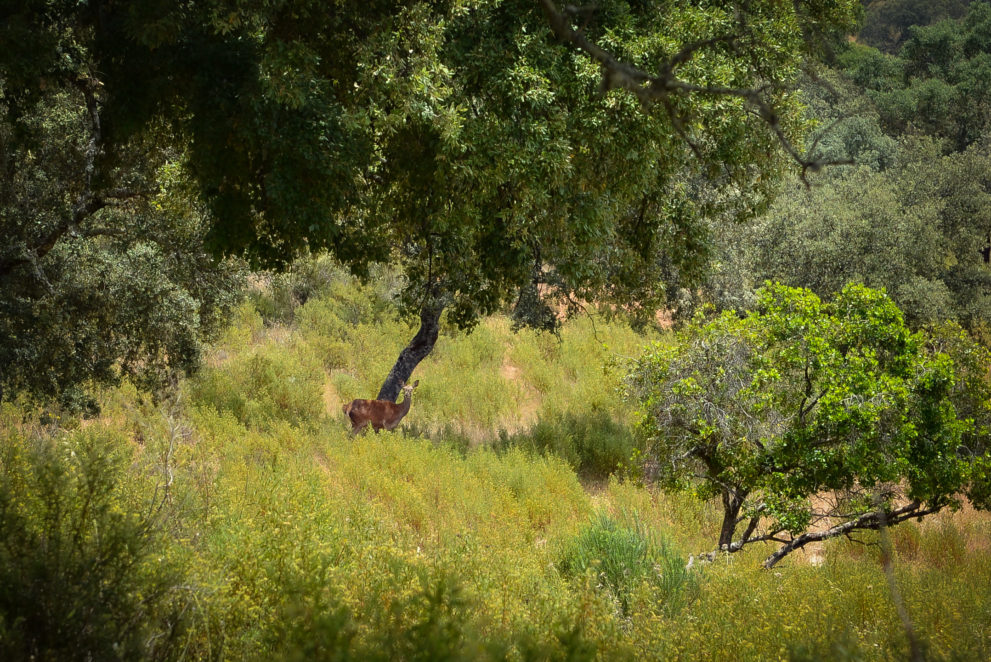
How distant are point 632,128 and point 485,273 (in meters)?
1.98

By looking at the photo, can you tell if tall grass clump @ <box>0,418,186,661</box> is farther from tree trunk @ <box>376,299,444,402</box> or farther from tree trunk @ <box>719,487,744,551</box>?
tree trunk @ <box>376,299,444,402</box>

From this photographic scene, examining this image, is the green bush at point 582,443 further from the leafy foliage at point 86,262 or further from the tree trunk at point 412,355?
the leafy foliage at point 86,262

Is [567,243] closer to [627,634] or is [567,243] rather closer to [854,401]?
[854,401]

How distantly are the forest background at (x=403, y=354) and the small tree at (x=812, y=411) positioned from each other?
0.36 ft

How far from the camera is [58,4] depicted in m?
6.49

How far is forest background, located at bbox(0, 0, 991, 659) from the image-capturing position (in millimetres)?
3908

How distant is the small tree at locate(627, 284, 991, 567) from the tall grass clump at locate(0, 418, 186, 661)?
18.5 ft

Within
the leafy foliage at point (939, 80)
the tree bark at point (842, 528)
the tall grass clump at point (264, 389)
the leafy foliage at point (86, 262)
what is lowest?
the tree bark at point (842, 528)

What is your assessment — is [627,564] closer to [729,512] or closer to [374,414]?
[729,512]

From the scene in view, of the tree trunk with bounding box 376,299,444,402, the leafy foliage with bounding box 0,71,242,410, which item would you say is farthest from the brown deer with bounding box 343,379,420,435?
the leafy foliage with bounding box 0,71,242,410

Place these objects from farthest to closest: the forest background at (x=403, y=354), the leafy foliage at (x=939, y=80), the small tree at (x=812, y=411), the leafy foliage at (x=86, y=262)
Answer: the leafy foliage at (x=939, y=80) < the leafy foliage at (x=86, y=262) < the small tree at (x=812, y=411) < the forest background at (x=403, y=354)

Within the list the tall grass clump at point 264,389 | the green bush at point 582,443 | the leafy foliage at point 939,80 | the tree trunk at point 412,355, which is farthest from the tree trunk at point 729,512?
the leafy foliage at point 939,80

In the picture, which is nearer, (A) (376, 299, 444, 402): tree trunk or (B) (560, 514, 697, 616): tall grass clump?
(B) (560, 514, 697, 616): tall grass clump

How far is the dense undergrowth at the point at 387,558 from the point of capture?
11.5ft
